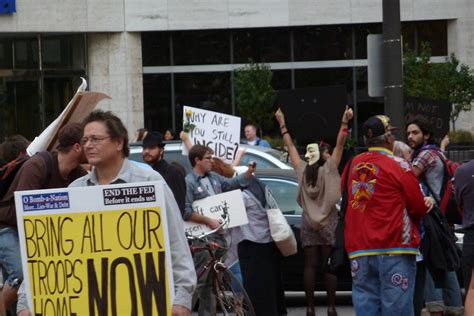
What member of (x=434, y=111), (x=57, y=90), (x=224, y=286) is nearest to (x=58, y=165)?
(x=224, y=286)

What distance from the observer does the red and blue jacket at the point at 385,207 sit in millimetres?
8641

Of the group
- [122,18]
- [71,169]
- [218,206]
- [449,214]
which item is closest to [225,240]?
[218,206]

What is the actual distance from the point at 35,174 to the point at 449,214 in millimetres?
4014

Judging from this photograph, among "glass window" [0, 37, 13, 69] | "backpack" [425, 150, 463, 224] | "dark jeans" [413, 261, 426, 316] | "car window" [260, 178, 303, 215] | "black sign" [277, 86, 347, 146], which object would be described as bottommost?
"dark jeans" [413, 261, 426, 316]

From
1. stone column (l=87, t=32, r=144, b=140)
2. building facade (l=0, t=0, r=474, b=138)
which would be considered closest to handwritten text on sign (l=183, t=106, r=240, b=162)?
building facade (l=0, t=0, r=474, b=138)

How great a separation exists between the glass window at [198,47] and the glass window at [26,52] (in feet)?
15.4

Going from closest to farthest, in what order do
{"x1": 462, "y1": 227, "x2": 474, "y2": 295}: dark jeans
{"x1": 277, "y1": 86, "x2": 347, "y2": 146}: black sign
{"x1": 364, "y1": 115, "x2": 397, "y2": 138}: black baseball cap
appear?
{"x1": 364, "y1": 115, "x2": 397, "y2": 138}: black baseball cap → {"x1": 462, "y1": 227, "x2": 474, "y2": 295}: dark jeans → {"x1": 277, "y1": 86, "x2": 347, "y2": 146}: black sign

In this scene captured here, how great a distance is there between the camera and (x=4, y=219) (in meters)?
9.09

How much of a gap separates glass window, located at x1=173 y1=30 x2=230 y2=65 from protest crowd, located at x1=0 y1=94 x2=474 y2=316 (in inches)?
1139

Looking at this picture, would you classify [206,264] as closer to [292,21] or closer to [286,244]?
[286,244]

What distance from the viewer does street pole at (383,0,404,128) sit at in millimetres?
12820

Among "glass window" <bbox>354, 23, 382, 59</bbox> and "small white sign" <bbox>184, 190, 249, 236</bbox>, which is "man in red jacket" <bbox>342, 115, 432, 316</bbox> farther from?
"glass window" <bbox>354, 23, 382, 59</bbox>

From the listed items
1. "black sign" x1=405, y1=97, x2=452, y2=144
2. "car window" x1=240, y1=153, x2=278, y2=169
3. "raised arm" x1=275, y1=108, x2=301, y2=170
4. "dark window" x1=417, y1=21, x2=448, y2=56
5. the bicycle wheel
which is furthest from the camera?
"dark window" x1=417, y1=21, x2=448, y2=56

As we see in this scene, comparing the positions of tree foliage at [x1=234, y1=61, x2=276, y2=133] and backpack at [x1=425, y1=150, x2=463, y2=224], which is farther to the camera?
tree foliage at [x1=234, y1=61, x2=276, y2=133]
